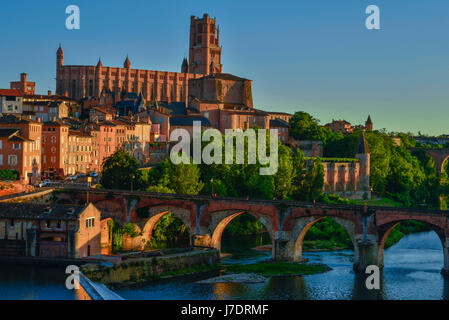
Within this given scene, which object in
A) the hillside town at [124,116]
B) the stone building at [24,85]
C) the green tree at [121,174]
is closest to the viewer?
the green tree at [121,174]

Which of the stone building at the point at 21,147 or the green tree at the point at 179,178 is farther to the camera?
the green tree at the point at 179,178

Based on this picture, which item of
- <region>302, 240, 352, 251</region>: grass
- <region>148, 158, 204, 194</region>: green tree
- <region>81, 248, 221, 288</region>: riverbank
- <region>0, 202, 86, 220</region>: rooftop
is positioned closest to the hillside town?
<region>148, 158, 204, 194</region>: green tree

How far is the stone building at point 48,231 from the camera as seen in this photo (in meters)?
62.1

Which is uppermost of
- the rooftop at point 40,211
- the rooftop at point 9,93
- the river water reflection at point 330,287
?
the rooftop at point 9,93

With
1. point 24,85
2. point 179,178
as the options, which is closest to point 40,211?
point 179,178

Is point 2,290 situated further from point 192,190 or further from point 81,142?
point 81,142

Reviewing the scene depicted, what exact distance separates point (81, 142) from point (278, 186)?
24569 mm

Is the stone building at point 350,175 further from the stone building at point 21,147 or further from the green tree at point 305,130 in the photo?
the stone building at point 21,147

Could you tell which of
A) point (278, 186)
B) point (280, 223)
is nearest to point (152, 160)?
point (278, 186)

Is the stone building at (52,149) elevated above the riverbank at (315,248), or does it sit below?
above

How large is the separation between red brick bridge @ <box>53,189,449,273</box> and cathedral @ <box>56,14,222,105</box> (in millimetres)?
67882

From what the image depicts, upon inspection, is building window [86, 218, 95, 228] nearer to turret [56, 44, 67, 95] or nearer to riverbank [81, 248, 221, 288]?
riverbank [81, 248, 221, 288]

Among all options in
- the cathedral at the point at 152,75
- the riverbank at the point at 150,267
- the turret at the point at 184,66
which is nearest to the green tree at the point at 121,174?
the riverbank at the point at 150,267

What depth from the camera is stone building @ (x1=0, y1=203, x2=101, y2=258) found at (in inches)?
2443
